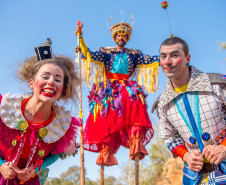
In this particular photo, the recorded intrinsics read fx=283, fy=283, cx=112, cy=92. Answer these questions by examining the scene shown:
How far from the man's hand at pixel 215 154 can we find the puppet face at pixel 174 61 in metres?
0.62

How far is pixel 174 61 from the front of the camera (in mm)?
2277

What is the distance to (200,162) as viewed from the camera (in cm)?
206

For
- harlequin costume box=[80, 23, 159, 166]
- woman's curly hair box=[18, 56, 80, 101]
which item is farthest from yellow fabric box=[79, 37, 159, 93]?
woman's curly hair box=[18, 56, 80, 101]

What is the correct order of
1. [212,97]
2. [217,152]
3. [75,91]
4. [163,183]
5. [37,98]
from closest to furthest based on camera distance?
[217,152] → [212,97] → [37,98] → [75,91] → [163,183]

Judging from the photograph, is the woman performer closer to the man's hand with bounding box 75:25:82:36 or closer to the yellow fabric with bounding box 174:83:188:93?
the yellow fabric with bounding box 174:83:188:93

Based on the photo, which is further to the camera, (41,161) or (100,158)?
(100,158)

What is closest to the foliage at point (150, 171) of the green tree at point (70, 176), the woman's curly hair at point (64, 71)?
the green tree at point (70, 176)

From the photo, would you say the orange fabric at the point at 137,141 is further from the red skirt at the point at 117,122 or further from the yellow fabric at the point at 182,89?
the yellow fabric at the point at 182,89

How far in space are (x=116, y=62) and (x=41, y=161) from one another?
104 inches

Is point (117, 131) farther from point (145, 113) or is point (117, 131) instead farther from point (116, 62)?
point (116, 62)

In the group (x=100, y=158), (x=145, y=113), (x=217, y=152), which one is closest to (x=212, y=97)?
(x=217, y=152)

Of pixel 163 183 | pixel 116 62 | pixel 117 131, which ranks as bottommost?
pixel 163 183

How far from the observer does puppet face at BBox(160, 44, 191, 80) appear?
2.28 m

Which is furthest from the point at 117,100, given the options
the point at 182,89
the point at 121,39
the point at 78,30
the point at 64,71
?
the point at 182,89
